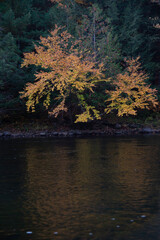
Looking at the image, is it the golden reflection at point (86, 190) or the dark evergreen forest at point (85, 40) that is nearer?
the golden reflection at point (86, 190)

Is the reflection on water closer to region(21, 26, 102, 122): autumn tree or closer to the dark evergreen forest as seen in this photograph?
region(21, 26, 102, 122): autumn tree

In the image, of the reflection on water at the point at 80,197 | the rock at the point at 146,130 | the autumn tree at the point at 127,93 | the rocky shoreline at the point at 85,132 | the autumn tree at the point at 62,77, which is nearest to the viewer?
the reflection on water at the point at 80,197

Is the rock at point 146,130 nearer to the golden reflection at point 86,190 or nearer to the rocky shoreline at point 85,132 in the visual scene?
the rocky shoreline at point 85,132

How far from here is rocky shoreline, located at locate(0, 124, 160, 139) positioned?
30516 millimetres

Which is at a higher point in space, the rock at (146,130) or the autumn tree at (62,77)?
the autumn tree at (62,77)

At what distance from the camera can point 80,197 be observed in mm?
9656

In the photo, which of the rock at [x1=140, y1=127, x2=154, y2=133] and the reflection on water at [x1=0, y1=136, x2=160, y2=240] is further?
the rock at [x1=140, y1=127, x2=154, y2=133]

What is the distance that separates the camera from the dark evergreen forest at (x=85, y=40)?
106 feet

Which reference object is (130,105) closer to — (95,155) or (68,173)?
(95,155)

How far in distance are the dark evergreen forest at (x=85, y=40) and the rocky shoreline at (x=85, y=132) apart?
143cm

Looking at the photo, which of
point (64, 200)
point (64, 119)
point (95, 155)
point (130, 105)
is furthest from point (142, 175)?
point (64, 119)

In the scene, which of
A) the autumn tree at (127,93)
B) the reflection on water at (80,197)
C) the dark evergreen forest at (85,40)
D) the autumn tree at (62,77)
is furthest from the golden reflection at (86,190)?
the dark evergreen forest at (85,40)

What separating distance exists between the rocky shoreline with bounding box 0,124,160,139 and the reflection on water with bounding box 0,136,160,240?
12850mm

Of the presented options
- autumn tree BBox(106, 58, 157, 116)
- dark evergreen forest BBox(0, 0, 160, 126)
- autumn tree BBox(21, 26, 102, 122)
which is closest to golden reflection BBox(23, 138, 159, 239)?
autumn tree BBox(21, 26, 102, 122)
